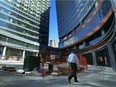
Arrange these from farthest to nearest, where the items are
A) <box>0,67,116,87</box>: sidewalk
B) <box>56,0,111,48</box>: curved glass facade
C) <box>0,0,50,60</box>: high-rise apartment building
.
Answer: <box>0,0,50,60</box>: high-rise apartment building
<box>56,0,111,48</box>: curved glass facade
<box>0,67,116,87</box>: sidewalk

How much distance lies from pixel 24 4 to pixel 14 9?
10328mm

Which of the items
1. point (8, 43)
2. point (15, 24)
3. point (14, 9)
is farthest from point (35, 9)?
point (8, 43)

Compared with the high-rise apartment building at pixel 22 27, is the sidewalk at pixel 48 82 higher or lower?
lower

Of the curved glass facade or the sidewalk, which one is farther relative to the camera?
the curved glass facade

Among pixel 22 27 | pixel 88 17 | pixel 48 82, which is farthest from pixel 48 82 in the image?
pixel 22 27

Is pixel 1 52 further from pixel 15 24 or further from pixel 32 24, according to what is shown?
pixel 32 24

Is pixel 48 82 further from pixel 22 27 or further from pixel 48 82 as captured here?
pixel 22 27

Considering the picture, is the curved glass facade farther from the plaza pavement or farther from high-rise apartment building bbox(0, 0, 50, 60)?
high-rise apartment building bbox(0, 0, 50, 60)

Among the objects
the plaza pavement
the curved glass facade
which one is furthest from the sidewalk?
the curved glass facade

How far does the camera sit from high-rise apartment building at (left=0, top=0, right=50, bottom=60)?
45.5 metres

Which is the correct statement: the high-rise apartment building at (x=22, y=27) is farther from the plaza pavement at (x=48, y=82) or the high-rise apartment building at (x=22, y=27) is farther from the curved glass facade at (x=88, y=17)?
the plaza pavement at (x=48, y=82)

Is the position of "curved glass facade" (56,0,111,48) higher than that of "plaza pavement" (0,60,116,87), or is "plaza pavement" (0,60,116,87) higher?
"curved glass facade" (56,0,111,48)

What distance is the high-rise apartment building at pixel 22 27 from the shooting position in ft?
149

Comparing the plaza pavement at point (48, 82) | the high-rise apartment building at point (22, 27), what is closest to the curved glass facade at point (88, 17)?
the plaza pavement at point (48, 82)
